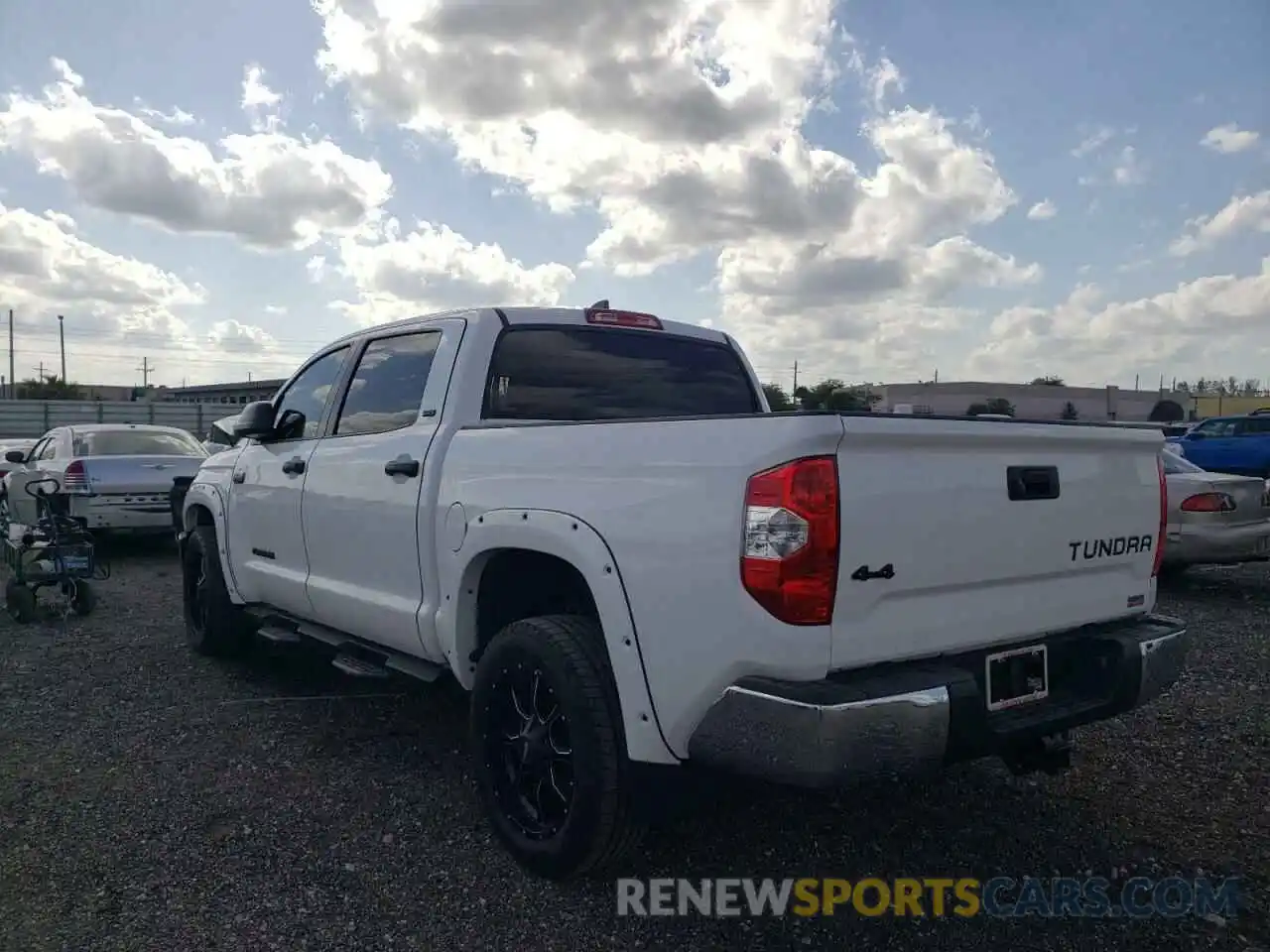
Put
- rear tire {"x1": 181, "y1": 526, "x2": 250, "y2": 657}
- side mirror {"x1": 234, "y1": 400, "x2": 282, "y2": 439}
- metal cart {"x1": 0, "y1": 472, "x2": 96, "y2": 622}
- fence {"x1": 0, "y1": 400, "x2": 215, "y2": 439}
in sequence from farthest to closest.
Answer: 1. fence {"x1": 0, "y1": 400, "x2": 215, "y2": 439}
2. metal cart {"x1": 0, "y1": 472, "x2": 96, "y2": 622}
3. rear tire {"x1": 181, "y1": 526, "x2": 250, "y2": 657}
4. side mirror {"x1": 234, "y1": 400, "x2": 282, "y2": 439}

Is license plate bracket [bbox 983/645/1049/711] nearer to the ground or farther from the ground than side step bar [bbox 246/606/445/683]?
farther from the ground

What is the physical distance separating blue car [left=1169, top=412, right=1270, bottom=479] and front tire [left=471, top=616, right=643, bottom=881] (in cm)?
1906

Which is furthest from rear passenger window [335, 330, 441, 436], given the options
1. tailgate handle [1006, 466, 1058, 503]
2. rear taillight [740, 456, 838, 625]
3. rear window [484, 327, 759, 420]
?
tailgate handle [1006, 466, 1058, 503]

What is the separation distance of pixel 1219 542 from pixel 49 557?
9484mm

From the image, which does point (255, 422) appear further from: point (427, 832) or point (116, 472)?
point (116, 472)

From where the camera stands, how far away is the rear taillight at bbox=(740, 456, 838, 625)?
2.51 m

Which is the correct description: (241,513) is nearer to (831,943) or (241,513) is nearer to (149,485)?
(831,943)

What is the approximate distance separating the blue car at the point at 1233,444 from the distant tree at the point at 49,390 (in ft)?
221

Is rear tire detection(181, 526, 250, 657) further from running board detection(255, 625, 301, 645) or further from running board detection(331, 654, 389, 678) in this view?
running board detection(331, 654, 389, 678)

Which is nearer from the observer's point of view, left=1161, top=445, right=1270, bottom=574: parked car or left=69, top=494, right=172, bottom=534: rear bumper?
left=1161, top=445, right=1270, bottom=574: parked car

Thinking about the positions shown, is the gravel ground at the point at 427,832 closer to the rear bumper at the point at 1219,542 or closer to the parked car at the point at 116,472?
the rear bumper at the point at 1219,542

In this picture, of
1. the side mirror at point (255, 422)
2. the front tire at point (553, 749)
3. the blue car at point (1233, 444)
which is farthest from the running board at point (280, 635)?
the blue car at point (1233, 444)

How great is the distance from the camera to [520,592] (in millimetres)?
3609

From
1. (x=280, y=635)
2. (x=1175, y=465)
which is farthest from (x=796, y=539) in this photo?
(x=1175, y=465)
